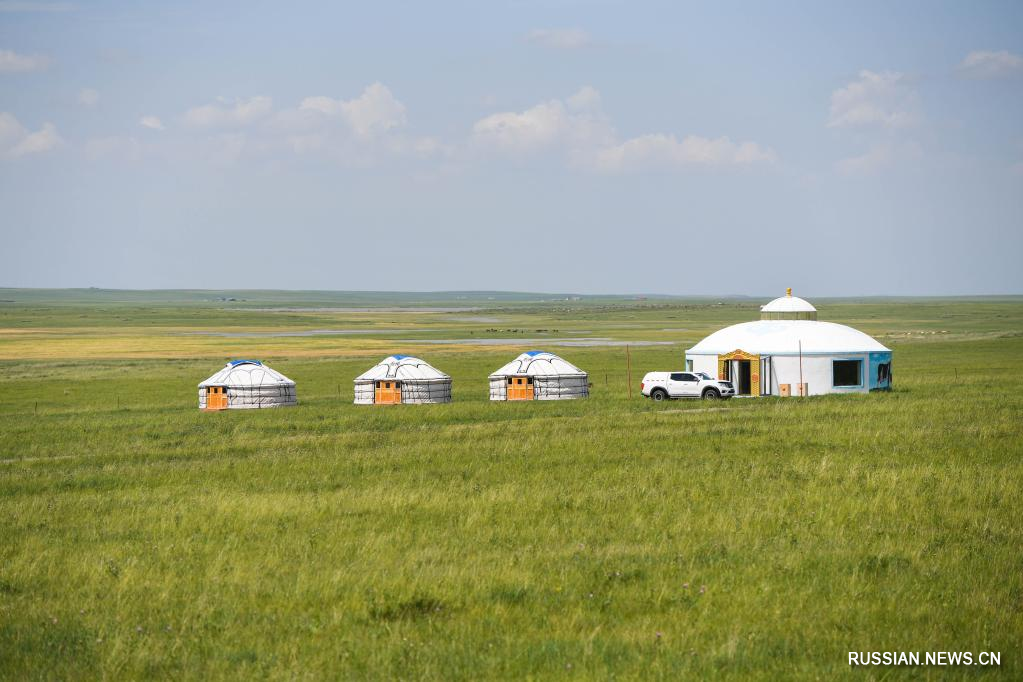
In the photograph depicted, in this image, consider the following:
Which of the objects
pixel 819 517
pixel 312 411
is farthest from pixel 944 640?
pixel 312 411

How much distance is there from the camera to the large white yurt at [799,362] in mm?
59312

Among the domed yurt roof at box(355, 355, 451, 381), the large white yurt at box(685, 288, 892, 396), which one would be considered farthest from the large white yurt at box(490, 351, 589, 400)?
the large white yurt at box(685, 288, 892, 396)

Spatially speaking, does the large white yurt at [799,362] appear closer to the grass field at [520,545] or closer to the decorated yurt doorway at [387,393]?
the grass field at [520,545]

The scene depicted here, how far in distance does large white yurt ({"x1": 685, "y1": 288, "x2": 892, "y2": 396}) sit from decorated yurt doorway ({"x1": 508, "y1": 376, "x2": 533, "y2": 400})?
8927 millimetres

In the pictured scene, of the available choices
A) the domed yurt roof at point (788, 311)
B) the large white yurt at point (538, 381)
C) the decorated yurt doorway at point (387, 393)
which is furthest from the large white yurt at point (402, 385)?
the domed yurt roof at point (788, 311)

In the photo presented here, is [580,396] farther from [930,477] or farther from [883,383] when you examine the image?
[930,477]

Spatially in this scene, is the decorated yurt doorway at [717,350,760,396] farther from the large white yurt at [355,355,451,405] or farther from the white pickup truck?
the large white yurt at [355,355,451,405]

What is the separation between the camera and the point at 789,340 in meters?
60.1

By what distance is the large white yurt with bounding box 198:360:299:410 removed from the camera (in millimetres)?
60188

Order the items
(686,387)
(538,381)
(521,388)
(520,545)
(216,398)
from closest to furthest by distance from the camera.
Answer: (520,545)
(686,387)
(216,398)
(538,381)
(521,388)

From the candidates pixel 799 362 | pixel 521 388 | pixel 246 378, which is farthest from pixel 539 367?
pixel 246 378

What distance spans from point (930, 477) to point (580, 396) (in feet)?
109

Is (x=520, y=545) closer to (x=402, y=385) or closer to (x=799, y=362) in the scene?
(x=402, y=385)

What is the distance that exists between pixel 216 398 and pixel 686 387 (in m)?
23.1
